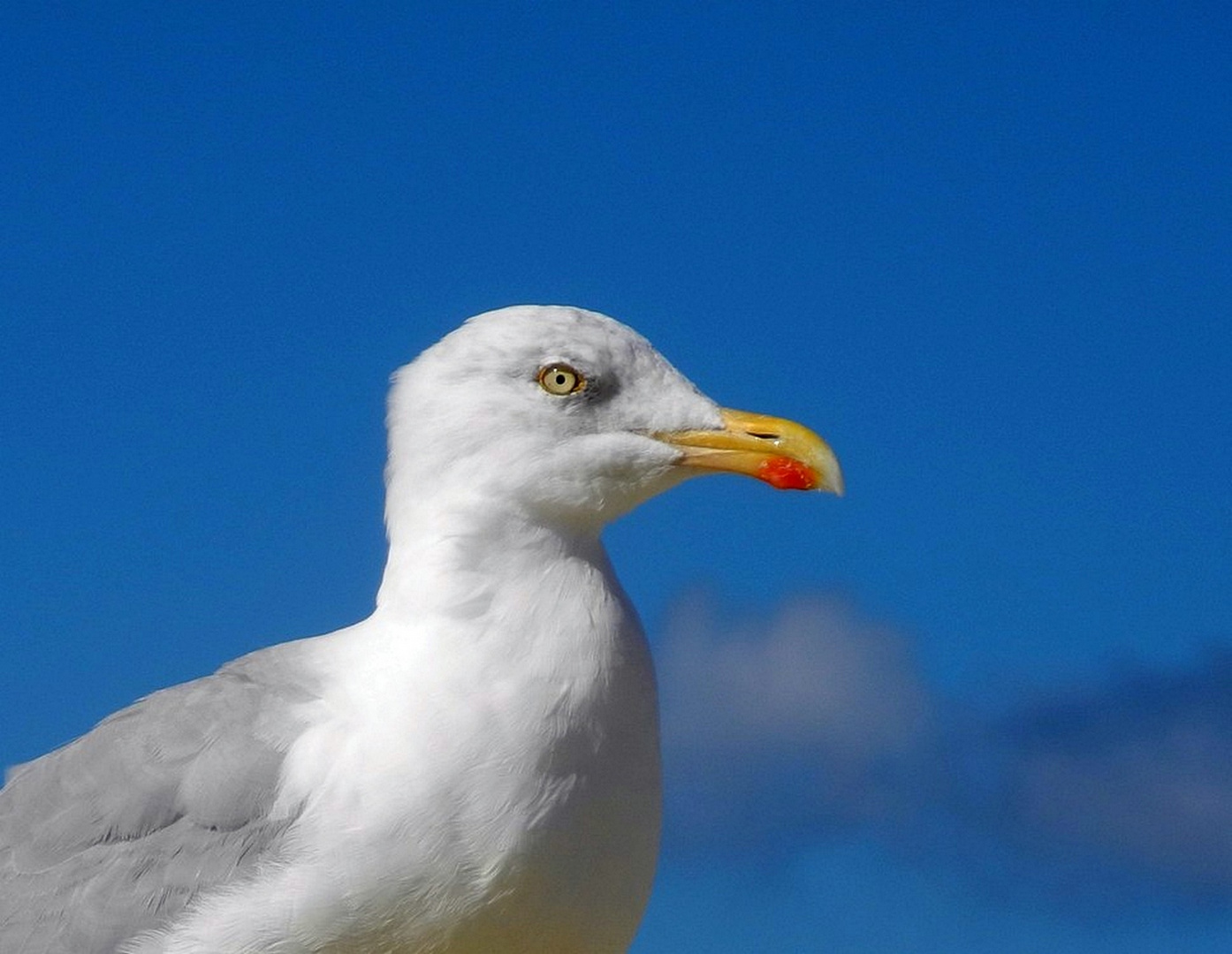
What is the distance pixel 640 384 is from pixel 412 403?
3.17ft

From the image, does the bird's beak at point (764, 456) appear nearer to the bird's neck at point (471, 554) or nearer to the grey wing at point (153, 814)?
the bird's neck at point (471, 554)

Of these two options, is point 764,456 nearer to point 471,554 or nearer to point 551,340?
point 551,340

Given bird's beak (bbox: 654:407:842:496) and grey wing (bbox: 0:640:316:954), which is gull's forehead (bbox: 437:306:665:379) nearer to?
bird's beak (bbox: 654:407:842:496)

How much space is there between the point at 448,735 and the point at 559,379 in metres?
1.51

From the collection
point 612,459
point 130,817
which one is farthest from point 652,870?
point 130,817

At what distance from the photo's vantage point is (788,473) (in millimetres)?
6484

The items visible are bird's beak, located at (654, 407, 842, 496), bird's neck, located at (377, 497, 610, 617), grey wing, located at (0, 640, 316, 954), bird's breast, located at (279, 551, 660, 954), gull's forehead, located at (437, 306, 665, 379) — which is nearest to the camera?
bird's breast, located at (279, 551, 660, 954)

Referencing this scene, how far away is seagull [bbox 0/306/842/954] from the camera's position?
5.80 meters

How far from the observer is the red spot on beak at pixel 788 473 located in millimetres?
6480

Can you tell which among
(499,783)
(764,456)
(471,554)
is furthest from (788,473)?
(499,783)

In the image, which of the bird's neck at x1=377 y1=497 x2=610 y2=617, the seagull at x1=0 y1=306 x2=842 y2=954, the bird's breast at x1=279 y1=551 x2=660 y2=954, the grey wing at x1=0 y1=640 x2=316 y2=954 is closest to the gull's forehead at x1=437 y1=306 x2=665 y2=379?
the seagull at x1=0 y1=306 x2=842 y2=954

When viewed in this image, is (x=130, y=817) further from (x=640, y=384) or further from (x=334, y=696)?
(x=640, y=384)

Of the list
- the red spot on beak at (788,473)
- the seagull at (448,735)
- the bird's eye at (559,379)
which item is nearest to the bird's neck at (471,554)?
the seagull at (448,735)

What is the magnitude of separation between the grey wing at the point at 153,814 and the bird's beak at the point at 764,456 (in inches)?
72.0
